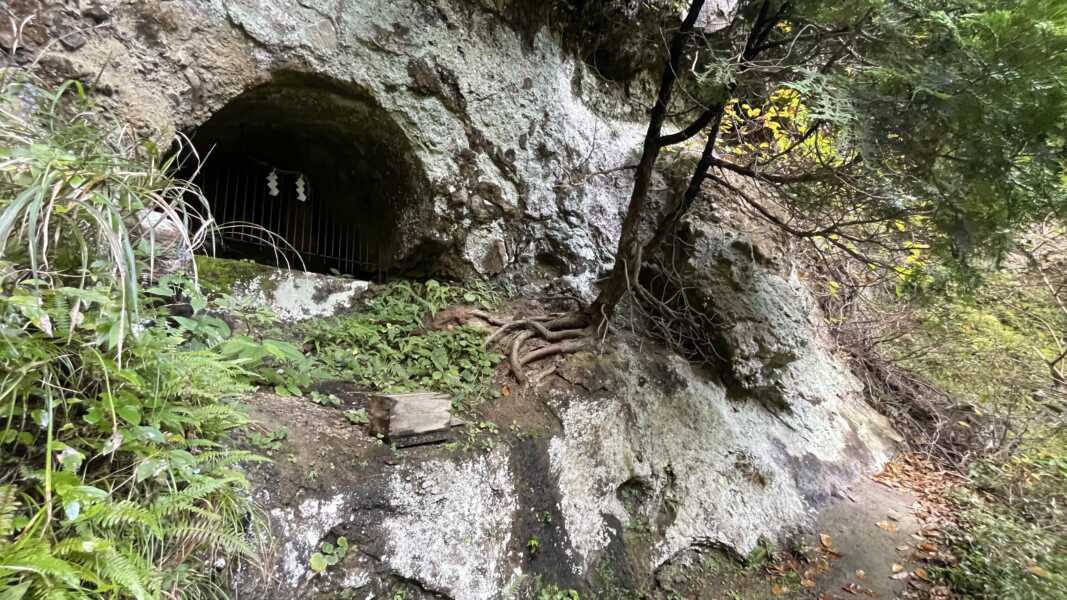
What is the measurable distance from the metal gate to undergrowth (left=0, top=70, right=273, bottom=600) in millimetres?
3205

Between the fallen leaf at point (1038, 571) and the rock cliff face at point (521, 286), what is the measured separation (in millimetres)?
1477

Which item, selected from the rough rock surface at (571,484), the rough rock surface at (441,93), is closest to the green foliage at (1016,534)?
the rough rock surface at (571,484)

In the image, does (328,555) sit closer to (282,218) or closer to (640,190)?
(640,190)

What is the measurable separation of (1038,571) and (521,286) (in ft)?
15.1

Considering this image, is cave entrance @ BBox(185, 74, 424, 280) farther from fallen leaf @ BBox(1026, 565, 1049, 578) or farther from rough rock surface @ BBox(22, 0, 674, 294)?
fallen leaf @ BBox(1026, 565, 1049, 578)

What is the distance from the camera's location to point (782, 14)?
358cm

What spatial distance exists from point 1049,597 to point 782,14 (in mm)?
4461

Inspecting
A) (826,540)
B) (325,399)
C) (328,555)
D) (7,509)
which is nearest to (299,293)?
(325,399)

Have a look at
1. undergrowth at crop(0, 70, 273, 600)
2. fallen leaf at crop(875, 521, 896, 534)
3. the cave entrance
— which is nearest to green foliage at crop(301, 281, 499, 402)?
the cave entrance

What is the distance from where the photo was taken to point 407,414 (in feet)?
10.1

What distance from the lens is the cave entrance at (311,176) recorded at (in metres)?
4.23

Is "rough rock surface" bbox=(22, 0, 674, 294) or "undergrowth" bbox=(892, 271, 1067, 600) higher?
"rough rock surface" bbox=(22, 0, 674, 294)

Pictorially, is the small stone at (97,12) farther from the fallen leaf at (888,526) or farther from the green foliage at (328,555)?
the fallen leaf at (888,526)

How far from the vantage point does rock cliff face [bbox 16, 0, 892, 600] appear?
2.84 meters
